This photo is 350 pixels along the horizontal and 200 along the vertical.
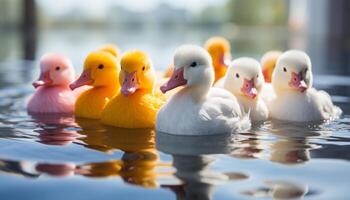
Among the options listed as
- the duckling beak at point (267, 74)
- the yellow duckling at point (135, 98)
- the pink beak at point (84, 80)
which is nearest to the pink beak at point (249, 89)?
the yellow duckling at point (135, 98)

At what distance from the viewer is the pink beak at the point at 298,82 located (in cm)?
337

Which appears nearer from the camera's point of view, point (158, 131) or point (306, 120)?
point (158, 131)

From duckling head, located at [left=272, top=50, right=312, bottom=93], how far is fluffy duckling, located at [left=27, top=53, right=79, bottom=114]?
1.33 meters

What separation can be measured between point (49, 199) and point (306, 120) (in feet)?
6.20

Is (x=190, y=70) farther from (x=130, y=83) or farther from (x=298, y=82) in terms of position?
(x=298, y=82)

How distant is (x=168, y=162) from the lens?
2.46 meters

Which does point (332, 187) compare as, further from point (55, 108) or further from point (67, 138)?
point (55, 108)

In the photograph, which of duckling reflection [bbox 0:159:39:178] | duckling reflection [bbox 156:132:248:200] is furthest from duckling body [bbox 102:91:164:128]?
duckling reflection [bbox 0:159:39:178]

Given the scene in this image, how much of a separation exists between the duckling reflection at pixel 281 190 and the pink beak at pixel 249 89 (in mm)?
1115

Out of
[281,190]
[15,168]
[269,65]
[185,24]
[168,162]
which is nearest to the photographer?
[281,190]

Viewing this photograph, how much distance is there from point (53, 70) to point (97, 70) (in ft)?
1.26

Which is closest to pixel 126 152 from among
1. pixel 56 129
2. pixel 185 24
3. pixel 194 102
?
pixel 194 102

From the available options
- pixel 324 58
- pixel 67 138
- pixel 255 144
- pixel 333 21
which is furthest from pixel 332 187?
pixel 333 21

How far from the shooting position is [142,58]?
3.20 m
